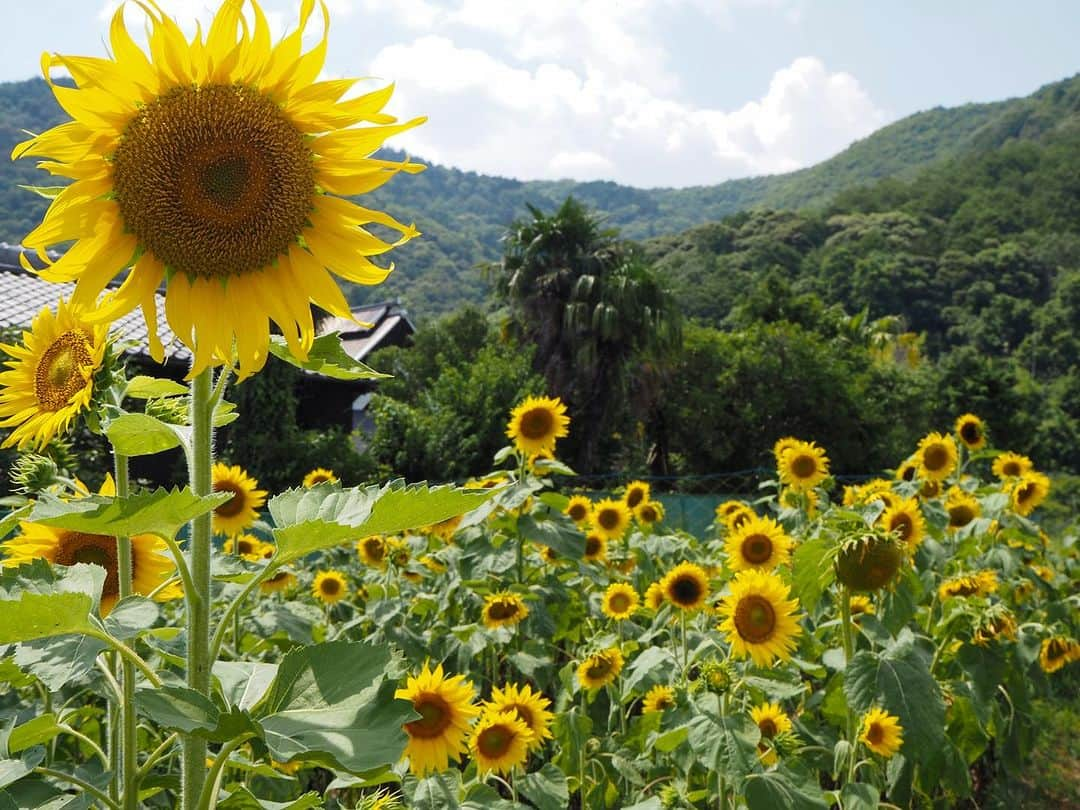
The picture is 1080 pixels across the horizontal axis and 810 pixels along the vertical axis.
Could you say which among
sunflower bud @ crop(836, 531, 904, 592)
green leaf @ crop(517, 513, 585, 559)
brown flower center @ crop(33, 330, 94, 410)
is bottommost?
green leaf @ crop(517, 513, 585, 559)

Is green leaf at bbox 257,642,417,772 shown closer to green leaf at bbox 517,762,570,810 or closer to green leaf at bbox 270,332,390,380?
green leaf at bbox 270,332,390,380

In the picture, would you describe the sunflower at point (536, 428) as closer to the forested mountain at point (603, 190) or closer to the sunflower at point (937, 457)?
the sunflower at point (937, 457)

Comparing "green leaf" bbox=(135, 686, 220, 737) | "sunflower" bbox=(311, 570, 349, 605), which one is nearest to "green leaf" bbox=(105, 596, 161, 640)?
"green leaf" bbox=(135, 686, 220, 737)

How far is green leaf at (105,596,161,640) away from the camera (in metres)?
1.04

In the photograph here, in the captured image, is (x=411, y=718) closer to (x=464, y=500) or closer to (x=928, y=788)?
(x=464, y=500)

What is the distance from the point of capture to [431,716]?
1.96 metres

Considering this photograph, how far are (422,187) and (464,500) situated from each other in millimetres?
133072

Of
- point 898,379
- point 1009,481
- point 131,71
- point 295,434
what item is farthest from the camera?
point 898,379

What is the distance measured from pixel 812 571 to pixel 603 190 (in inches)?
5700

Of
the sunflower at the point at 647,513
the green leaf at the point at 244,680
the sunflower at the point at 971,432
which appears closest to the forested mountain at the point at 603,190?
the sunflower at the point at 647,513

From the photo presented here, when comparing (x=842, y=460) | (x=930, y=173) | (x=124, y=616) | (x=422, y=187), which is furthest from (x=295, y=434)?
(x=422, y=187)

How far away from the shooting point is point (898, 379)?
2714 cm

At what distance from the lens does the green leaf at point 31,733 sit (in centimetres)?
120

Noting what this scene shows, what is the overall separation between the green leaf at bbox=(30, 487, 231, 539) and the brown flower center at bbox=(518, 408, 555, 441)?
297cm
